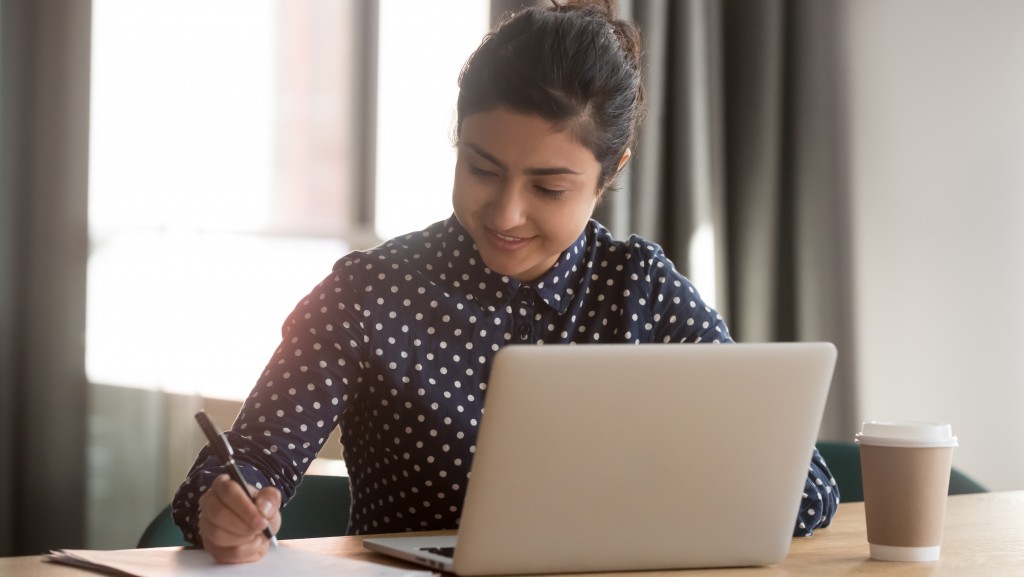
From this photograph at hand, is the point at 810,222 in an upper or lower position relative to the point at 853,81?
lower

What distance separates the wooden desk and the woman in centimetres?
9

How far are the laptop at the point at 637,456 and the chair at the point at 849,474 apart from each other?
0.77 meters

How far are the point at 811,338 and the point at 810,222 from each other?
0.28 meters

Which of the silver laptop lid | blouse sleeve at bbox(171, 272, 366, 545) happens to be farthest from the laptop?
blouse sleeve at bbox(171, 272, 366, 545)

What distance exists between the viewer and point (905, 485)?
1.01 m

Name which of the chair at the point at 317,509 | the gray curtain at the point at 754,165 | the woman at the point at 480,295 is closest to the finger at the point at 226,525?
the woman at the point at 480,295

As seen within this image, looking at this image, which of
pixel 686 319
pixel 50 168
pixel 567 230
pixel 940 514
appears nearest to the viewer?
pixel 940 514

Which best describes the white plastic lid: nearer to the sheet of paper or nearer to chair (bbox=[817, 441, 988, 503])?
the sheet of paper

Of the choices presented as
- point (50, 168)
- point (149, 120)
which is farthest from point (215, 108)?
point (50, 168)

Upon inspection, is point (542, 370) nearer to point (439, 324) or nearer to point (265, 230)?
point (439, 324)

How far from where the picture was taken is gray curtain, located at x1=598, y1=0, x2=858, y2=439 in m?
2.74

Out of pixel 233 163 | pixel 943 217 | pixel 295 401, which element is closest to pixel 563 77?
pixel 295 401

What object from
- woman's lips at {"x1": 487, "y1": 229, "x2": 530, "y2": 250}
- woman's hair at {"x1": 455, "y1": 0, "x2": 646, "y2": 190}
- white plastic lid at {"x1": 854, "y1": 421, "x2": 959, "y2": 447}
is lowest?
white plastic lid at {"x1": 854, "y1": 421, "x2": 959, "y2": 447}

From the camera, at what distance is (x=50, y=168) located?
2441 millimetres
